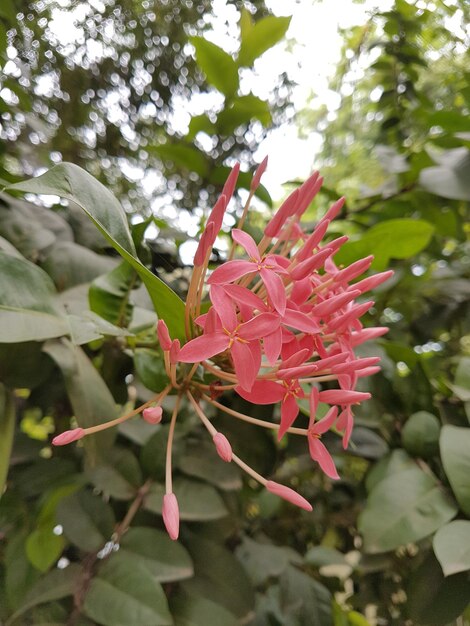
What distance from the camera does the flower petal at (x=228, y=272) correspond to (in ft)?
0.84

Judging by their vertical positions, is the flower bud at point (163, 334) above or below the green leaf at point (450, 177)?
below

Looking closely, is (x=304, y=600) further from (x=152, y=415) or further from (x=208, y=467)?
(x=152, y=415)

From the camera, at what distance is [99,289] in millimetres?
363

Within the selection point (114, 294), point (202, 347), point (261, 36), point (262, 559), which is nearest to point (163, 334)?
point (202, 347)

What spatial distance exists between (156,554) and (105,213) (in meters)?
0.27

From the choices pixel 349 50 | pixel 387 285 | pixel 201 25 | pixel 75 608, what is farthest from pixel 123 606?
pixel 349 50

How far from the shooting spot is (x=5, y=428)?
33 cm

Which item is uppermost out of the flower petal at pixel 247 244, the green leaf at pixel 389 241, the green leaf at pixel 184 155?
the green leaf at pixel 184 155

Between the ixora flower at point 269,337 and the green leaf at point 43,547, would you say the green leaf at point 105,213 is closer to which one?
the ixora flower at point 269,337

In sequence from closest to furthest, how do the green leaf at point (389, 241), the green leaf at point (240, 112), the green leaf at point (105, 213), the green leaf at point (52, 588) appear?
the green leaf at point (105, 213), the green leaf at point (52, 588), the green leaf at point (389, 241), the green leaf at point (240, 112)

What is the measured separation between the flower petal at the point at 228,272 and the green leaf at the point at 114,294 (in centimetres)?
13

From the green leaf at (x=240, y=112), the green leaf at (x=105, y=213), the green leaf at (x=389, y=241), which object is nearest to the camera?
the green leaf at (x=105, y=213)

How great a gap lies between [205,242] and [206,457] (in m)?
0.26

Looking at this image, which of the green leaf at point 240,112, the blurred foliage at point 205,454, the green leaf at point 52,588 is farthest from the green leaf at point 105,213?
the green leaf at point 240,112
